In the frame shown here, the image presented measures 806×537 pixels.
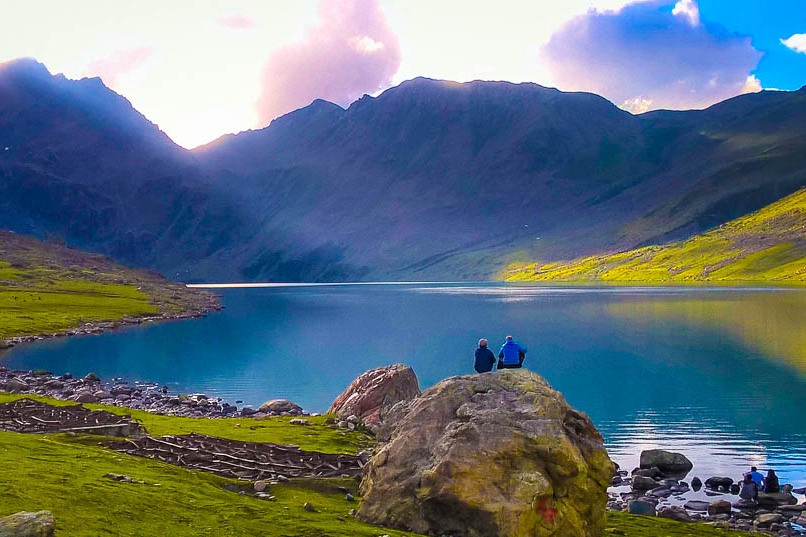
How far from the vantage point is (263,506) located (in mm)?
21031

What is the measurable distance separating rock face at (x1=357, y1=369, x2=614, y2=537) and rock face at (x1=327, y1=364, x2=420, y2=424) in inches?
738

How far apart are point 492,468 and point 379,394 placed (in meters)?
22.6

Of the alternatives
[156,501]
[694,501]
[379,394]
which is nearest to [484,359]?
[694,501]

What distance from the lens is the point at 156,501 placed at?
19078 millimetres

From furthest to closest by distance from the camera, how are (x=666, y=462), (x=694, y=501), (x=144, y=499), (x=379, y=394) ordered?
(x=379, y=394) < (x=666, y=462) < (x=694, y=501) < (x=144, y=499)

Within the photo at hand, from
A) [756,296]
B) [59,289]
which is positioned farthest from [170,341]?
[756,296]

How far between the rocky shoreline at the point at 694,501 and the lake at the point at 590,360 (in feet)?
6.20

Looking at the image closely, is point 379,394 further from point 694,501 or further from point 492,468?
point 492,468

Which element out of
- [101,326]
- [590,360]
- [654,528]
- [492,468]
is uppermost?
[492,468]

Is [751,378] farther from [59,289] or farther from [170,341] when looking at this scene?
[59,289]

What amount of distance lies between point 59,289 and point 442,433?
169 metres

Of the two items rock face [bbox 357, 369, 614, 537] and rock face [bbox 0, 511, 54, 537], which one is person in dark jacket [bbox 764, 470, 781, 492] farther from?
rock face [bbox 0, 511, 54, 537]

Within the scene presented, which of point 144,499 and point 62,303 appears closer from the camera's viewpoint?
point 144,499

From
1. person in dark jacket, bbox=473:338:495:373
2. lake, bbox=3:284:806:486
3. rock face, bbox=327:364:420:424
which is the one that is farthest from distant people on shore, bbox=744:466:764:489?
rock face, bbox=327:364:420:424
